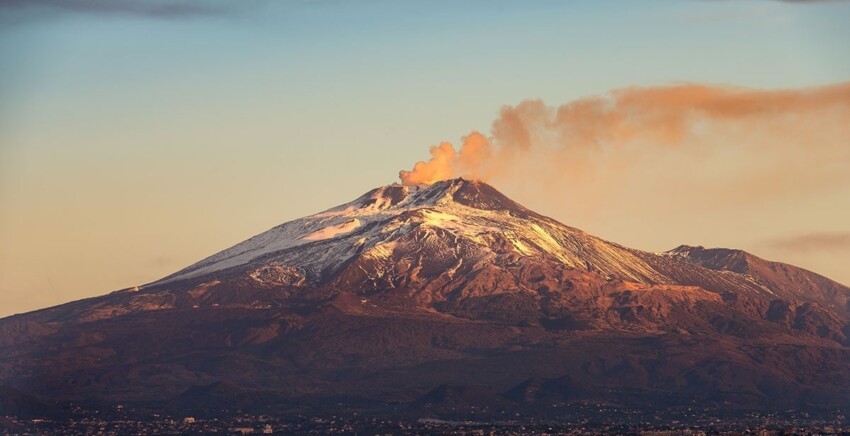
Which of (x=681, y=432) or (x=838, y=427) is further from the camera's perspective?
(x=838, y=427)

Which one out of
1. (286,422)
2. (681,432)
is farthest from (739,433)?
(286,422)

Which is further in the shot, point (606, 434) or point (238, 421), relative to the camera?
point (238, 421)

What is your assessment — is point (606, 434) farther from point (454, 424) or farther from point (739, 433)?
point (454, 424)

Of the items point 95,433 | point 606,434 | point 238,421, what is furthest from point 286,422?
point 606,434

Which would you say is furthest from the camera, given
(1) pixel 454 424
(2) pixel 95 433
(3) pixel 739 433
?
(1) pixel 454 424

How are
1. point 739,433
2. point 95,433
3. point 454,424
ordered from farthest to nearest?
point 454,424
point 95,433
point 739,433

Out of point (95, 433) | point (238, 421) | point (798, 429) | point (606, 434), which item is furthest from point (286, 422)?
point (798, 429)

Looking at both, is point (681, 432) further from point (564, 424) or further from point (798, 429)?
point (564, 424)
